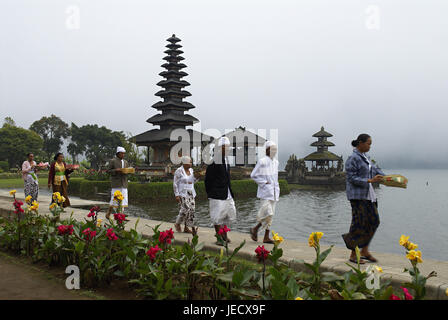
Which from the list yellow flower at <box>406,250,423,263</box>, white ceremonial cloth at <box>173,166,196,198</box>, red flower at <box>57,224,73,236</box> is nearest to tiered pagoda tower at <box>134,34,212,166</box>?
white ceremonial cloth at <box>173,166,196,198</box>

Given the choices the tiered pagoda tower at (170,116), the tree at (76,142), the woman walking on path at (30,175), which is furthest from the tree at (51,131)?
the woman walking on path at (30,175)

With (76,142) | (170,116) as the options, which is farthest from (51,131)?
(170,116)

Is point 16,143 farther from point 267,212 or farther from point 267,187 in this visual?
point 267,212

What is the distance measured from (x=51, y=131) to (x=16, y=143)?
16.2m

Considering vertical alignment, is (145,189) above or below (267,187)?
below

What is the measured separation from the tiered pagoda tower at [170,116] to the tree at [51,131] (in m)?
49.7

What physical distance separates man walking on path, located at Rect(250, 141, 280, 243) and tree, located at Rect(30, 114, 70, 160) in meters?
82.7

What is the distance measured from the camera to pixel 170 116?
3906cm

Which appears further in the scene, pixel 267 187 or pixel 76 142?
pixel 76 142
